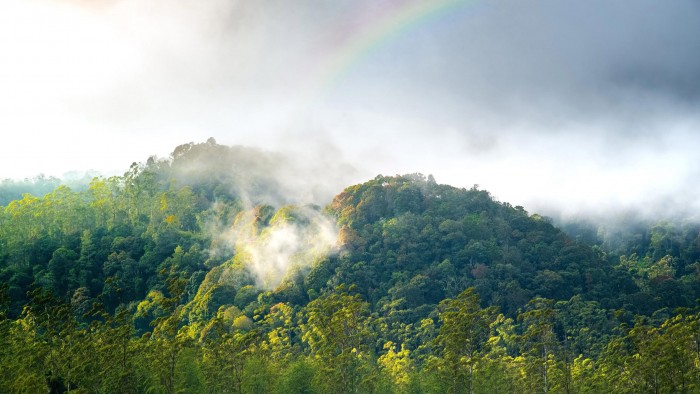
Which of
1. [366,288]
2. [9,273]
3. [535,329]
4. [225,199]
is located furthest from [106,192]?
[535,329]

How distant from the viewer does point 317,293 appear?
110 meters

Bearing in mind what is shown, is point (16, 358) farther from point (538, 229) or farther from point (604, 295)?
point (538, 229)

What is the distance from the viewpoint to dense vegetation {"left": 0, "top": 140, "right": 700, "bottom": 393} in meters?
61.1

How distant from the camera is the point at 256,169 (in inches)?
6393

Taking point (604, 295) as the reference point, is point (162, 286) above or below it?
above

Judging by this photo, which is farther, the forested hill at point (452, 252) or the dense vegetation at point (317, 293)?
the forested hill at point (452, 252)

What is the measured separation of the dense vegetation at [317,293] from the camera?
61094mm

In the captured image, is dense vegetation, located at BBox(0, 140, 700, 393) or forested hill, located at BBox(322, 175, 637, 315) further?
forested hill, located at BBox(322, 175, 637, 315)

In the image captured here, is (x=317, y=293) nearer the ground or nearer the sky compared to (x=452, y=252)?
nearer the ground

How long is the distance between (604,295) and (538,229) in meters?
24.1

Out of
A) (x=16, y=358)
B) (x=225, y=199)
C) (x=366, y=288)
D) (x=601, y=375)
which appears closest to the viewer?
(x=16, y=358)

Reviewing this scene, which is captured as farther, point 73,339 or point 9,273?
point 9,273

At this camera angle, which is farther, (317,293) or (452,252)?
(452,252)

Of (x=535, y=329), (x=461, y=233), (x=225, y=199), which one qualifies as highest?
(x=225, y=199)
